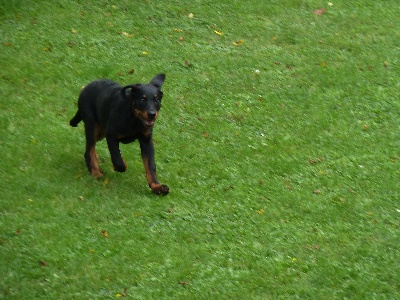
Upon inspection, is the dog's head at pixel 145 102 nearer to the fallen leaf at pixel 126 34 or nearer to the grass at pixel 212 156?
the grass at pixel 212 156

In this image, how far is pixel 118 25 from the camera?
15.5m

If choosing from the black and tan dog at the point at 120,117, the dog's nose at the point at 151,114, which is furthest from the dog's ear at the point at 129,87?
the dog's nose at the point at 151,114

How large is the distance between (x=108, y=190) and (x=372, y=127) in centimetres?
467

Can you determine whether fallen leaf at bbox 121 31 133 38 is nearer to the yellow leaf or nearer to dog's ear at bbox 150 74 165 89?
the yellow leaf

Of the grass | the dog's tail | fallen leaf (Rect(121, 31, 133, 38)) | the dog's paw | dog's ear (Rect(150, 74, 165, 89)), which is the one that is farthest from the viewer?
fallen leaf (Rect(121, 31, 133, 38))

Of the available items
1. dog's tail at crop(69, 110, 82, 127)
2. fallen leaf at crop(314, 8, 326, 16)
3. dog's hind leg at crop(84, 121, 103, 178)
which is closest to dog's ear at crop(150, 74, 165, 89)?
dog's hind leg at crop(84, 121, 103, 178)

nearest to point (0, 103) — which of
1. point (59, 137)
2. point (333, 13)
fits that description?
point (59, 137)

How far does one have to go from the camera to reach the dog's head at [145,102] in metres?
9.85

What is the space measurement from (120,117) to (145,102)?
44cm

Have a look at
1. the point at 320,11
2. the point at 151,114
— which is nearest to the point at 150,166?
the point at 151,114

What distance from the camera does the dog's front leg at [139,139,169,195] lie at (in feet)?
34.0

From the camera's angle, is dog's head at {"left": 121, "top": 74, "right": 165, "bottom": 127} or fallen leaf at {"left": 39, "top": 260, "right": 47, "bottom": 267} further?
dog's head at {"left": 121, "top": 74, "right": 165, "bottom": 127}

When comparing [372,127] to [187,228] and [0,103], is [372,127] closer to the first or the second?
[187,228]

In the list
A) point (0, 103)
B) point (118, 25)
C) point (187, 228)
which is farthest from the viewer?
point (118, 25)
